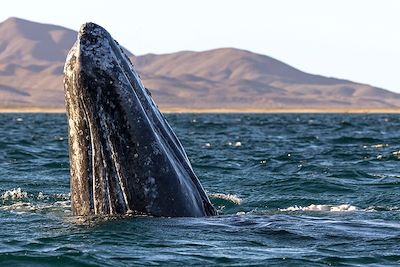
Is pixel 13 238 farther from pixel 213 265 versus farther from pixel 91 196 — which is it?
pixel 213 265

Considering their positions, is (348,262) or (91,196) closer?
(348,262)

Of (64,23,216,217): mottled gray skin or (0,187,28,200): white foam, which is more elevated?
(64,23,216,217): mottled gray skin

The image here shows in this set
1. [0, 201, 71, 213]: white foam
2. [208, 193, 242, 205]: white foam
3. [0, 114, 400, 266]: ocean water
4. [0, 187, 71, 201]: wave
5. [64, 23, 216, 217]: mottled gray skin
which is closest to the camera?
[0, 114, 400, 266]: ocean water

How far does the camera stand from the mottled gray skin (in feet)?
23.7

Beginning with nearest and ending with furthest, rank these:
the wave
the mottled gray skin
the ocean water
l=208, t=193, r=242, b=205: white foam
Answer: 1. the ocean water
2. the mottled gray skin
3. the wave
4. l=208, t=193, r=242, b=205: white foam

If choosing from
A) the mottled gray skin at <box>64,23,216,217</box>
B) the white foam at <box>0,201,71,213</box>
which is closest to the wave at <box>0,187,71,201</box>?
the white foam at <box>0,201,71,213</box>

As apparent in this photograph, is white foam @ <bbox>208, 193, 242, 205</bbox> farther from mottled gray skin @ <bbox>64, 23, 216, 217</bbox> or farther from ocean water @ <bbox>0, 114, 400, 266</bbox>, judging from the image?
mottled gray skin @ <bbox>64, 23, 216, 217</bbox>

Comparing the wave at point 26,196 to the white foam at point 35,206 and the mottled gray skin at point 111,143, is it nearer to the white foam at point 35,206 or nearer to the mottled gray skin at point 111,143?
the white foam at point 35,206

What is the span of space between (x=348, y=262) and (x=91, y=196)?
2.23 meters

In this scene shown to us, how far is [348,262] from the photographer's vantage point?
255 inches

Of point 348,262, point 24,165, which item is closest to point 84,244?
point 348,262

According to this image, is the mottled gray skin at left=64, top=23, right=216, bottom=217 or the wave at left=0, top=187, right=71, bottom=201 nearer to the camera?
the mottled gray skin at left=64, top=23, right=216, bottom=217

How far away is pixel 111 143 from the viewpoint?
23.8ft

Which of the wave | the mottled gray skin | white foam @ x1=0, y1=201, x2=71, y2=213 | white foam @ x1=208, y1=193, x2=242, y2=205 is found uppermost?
the mottled gray skin
